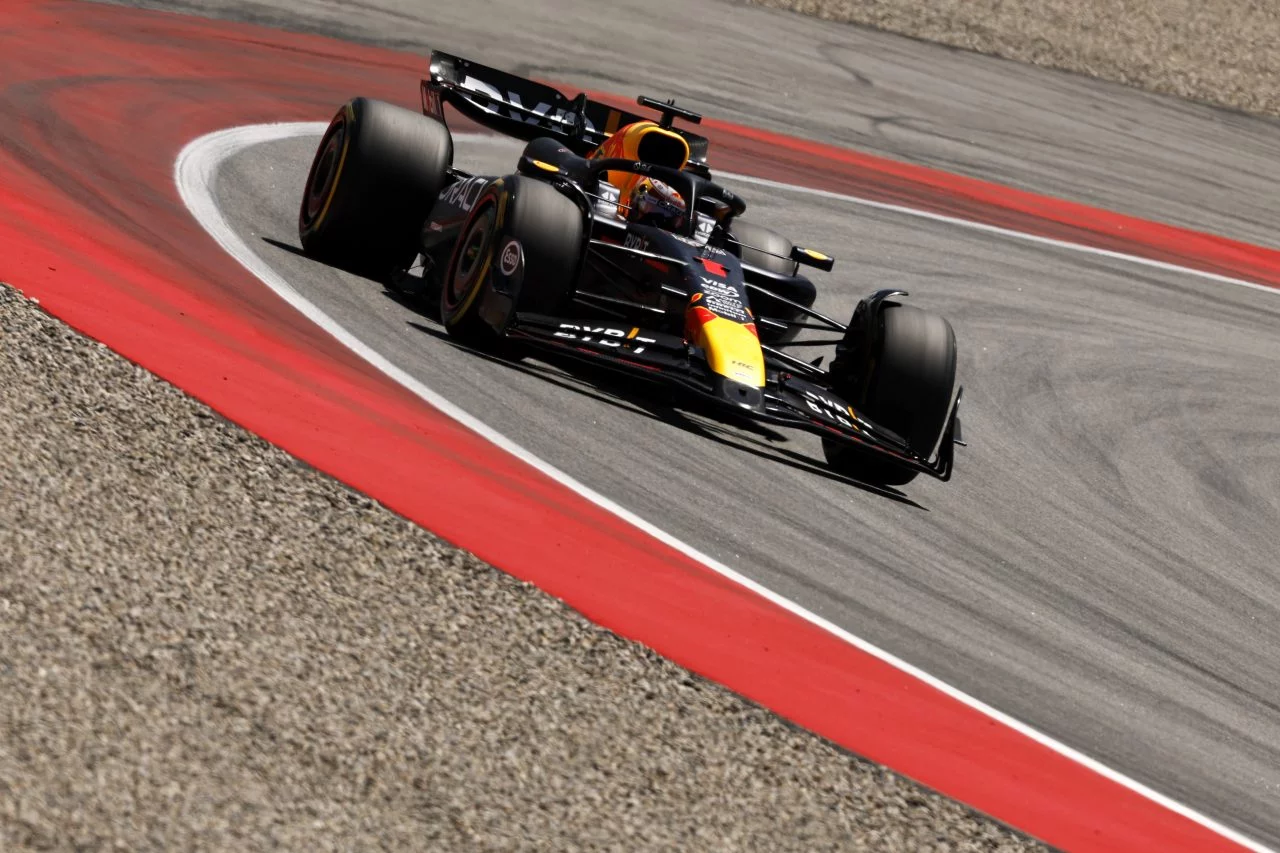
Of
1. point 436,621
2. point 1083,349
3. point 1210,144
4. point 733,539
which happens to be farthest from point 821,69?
point 436,621

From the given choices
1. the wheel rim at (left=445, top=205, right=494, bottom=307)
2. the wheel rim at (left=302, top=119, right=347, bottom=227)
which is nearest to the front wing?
the wheel rim at (left=445, top=205, right=494, bottom=307)

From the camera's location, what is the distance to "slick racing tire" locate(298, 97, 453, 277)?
9500 mm

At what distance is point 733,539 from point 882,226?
964 centimetres

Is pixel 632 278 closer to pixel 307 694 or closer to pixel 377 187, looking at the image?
pixel 377 187

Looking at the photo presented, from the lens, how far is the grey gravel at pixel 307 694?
167 inches

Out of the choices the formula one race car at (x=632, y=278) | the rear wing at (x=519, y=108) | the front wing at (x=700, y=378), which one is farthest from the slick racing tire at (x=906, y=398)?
the rear wing at (x=519, y=108)

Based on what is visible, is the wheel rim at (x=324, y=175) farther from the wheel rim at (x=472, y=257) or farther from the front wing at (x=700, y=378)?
the front wing at (x=700, y=378)

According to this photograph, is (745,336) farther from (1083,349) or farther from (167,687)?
(1083,349)

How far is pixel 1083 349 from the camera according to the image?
13.8 meters

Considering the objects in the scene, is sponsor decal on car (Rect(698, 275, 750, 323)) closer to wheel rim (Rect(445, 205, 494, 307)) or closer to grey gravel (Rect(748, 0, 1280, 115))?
wheel rim (Rect(445, 205, 494, 307))

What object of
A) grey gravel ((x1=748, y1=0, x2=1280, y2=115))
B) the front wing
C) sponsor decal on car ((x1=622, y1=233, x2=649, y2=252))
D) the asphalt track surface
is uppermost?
grey gravel ((x1=748, y1=0, x2=1280, y2=115))

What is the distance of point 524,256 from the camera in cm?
830

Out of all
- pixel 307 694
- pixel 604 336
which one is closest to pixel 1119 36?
pixel 604 336

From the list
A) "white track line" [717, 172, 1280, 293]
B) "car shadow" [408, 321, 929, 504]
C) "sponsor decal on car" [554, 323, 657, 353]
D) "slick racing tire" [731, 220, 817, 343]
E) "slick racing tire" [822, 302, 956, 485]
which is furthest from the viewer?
"white track line" [717, 172, 1280, 293]
